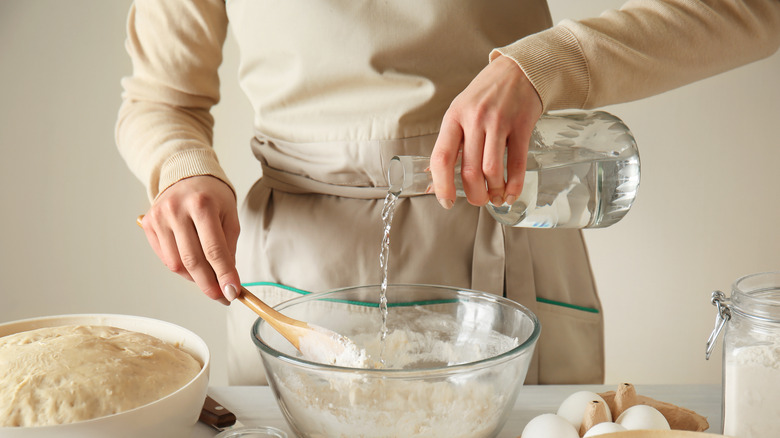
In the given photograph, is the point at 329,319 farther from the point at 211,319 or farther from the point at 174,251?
the point at 211,319

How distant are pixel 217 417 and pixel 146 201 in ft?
3.85

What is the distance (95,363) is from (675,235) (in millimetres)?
1596

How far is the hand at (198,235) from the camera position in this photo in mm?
869

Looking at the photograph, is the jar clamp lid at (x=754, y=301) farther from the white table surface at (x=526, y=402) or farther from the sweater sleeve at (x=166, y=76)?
the sweater sleeve at (x=166, y=76)

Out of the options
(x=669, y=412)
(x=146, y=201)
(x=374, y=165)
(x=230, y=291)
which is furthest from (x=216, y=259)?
(x=146, y=201)

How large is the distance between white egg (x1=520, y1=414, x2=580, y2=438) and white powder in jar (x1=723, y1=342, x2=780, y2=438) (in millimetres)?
142

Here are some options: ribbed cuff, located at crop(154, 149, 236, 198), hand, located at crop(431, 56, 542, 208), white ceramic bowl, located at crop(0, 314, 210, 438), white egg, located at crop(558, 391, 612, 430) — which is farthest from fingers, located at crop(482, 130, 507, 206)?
ribbed cuff, located at crop(154, 149, 236, 198)

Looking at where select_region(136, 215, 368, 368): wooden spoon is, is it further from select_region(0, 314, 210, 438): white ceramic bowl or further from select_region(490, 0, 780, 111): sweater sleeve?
select_region(490, 0, 780, 111): sweater sleeve

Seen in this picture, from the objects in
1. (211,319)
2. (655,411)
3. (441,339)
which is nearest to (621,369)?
(211,319)

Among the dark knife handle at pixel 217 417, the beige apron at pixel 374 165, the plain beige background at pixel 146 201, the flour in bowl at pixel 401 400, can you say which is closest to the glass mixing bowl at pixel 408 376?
the flour in bowl at pixel 401 400

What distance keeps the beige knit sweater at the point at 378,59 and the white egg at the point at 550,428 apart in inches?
13.7

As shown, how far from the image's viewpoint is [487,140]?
0.70 metres

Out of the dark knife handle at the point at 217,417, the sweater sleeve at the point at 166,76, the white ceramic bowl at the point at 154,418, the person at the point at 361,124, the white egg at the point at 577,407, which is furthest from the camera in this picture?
the sweater sleeve at the point at 166,76

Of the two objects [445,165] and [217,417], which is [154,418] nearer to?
[217,417]
